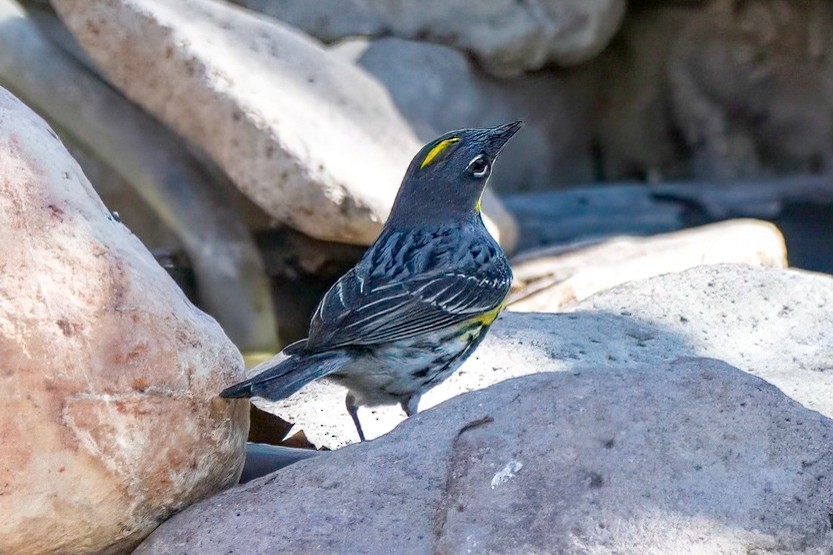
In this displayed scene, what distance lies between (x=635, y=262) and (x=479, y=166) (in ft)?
8.23

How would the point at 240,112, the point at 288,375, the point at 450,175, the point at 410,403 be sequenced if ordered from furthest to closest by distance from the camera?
the point at 240,112 → the point at 450,175 → the point at 410,403 → the point at 288,375

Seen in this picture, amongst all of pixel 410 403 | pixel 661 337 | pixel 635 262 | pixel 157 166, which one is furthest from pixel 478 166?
pixel 157 166

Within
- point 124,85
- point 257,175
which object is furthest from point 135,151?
point 257,175

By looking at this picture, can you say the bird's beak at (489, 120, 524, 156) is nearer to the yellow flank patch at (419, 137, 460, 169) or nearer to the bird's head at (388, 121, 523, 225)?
the bird's head at (388, 121, 523, 225)

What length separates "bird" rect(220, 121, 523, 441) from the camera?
10.7ft

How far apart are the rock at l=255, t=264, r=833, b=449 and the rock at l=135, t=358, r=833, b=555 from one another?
1046 millimetres

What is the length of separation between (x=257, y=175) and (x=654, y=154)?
5914 mm

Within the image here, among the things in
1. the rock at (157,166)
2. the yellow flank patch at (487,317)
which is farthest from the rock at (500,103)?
the yellow flank patch at (487,317)

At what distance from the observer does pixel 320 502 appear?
265cm

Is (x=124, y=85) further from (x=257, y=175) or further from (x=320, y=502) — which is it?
(x=320, y=502)

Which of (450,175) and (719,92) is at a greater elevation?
(450,175)

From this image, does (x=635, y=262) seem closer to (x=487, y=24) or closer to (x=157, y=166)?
(x=157, y=166)

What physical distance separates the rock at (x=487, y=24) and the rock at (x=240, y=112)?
239cm

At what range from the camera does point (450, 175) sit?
376cm
